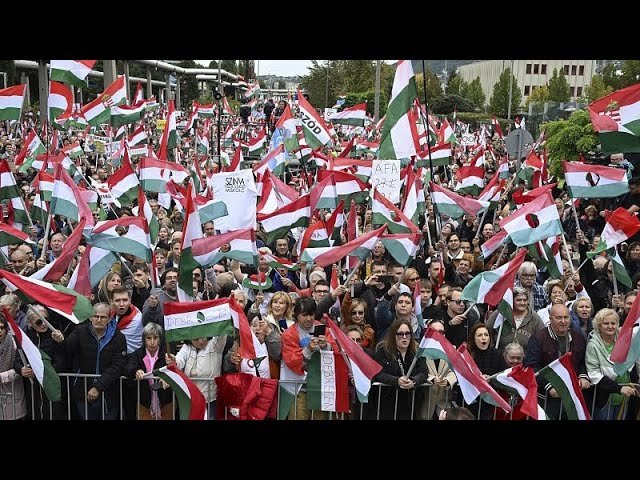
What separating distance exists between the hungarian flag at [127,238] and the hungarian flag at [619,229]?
4485 mm

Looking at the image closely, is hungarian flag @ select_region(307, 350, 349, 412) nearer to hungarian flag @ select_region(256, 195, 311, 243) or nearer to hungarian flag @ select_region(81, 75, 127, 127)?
hungarian flag @ select_region(256, 195, 311, 243)

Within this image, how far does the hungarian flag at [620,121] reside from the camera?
346 inches

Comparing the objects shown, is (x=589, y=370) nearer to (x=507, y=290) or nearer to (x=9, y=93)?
(x=507, y=290)

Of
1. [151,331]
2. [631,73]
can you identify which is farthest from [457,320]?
[631,73]

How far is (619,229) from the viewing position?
343 inches

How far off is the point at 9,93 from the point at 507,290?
6748mm

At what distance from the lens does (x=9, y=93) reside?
10633 millimetres

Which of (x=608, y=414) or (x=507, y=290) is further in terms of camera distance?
(x=507, y=290)

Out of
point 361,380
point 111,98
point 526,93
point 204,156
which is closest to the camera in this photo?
point 361,380

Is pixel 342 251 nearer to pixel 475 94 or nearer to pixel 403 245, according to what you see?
pixel 403 245

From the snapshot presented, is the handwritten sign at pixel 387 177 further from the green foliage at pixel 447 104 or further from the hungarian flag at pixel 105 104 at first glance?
the green foliage at pixel 447 104

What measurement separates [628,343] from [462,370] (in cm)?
133

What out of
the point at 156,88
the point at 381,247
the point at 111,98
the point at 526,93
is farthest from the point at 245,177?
the point at 156,88

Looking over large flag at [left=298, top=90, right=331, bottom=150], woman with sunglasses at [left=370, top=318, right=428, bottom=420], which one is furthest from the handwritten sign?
woman with sunglasses at [left=370, top=318, right=428, bottom=420]
